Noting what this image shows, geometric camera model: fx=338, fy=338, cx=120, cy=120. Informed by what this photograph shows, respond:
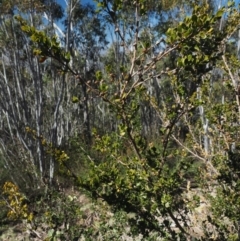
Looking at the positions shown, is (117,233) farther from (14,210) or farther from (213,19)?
(213,19)

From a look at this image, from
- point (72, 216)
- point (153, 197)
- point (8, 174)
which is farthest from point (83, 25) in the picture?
point (153, 197)

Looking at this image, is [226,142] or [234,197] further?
[226,142]

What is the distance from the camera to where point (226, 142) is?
3010mm

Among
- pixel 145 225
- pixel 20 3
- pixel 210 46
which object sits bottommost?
pixel 145 225

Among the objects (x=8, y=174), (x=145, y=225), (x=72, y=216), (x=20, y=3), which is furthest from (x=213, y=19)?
(x=8, y=174)

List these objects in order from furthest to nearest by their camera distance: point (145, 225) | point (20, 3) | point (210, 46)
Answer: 1. point (20, 3)
2. point (145, 225)
3. point (210, 46)

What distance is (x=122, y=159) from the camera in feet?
7.60

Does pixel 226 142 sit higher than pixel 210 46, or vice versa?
pixel 210 46

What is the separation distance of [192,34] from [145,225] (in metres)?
1.28

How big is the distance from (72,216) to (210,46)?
2.10 metres

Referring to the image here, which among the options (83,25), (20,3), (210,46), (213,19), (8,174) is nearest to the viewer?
(213,19)

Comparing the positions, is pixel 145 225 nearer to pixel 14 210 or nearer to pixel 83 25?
pixel 14 210

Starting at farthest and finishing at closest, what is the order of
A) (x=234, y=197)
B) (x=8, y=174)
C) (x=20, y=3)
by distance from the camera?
(x=8, y=174) → (x=20, y=3) → (x=234, y=197)

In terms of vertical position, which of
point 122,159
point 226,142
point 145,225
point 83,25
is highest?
point 83,25
